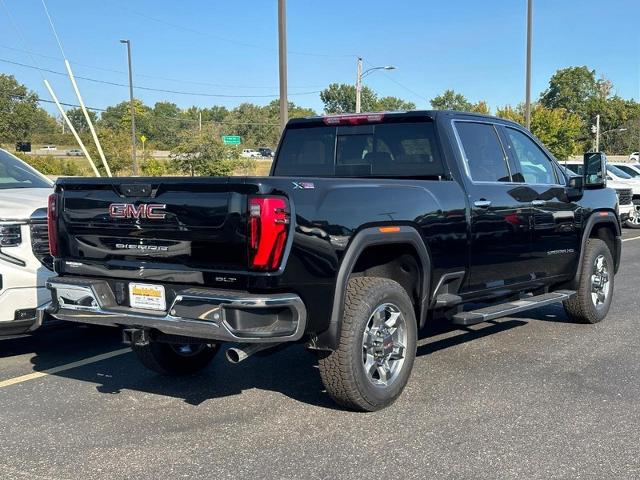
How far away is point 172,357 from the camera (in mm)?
5379

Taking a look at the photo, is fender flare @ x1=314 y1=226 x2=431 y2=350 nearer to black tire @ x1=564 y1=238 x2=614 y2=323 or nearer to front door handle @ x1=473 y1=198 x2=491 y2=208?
front door handle @ x1=473 y1=198 x2=491 y2=208

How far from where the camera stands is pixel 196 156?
44.0 m

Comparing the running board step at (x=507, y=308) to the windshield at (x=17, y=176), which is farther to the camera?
the windshield at (x=17, y=176)

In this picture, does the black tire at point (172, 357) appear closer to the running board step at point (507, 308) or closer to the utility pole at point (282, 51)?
the running board step at point (507, 308)

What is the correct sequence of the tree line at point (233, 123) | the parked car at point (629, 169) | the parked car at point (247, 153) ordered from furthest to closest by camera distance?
the parked car at point (247, 153) < the tree line at point (233, 123) < the parked car at point (629, 169)

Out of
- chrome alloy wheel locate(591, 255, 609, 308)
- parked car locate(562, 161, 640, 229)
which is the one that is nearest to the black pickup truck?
chrome alloy wheel locate(591, 255, 609, 308)

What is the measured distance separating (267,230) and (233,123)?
100 m

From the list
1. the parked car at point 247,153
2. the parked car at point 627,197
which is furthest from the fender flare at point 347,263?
the parked car at point 247,153

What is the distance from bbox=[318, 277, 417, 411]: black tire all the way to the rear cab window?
1298 mm

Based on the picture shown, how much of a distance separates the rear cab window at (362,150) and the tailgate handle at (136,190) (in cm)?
211

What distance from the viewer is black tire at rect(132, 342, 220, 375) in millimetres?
5281

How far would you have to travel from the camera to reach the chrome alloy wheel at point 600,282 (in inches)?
287

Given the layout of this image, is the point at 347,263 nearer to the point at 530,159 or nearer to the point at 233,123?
the point at 530,159

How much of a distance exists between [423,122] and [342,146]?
774 millimetres
